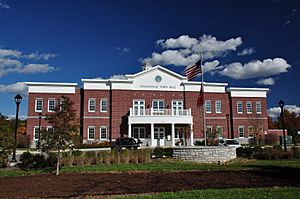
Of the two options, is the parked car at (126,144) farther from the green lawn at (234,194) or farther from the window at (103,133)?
the green lawn at (234,194)

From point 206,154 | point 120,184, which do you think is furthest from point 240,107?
point 120,184

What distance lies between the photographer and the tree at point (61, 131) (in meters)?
15.2

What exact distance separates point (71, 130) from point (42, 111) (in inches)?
1081

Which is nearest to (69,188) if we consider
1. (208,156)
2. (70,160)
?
(70,160)

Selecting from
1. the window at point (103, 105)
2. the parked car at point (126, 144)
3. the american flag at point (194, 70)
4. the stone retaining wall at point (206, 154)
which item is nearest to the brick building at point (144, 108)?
the window at point (103, 105)

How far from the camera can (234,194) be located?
8883 millimetres

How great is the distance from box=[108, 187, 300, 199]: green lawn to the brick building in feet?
98.9

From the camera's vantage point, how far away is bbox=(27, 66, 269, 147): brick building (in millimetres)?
40500

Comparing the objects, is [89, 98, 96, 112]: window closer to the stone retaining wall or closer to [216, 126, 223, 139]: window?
[216, 126, 223, 139]: window

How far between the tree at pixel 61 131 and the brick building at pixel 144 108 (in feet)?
78.6

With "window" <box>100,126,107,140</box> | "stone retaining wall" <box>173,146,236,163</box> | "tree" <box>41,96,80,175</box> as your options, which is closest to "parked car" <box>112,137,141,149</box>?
"window" <box>100,126,107,140</box>

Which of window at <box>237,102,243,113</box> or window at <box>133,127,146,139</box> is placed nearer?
window at <box>133,127,146,139</box>

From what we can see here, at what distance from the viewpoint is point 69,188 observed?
10812 millimetres

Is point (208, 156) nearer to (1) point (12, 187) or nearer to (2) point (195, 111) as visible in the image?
(1) point (12, 187)
